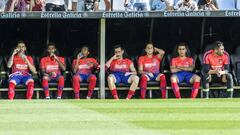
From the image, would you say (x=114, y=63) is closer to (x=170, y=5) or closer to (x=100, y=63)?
(x=100, y=63)

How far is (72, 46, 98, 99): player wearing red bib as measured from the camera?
1664 cm

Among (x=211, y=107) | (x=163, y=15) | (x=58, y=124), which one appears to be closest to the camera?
(x=58, y=124)

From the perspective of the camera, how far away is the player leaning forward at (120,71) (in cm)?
1661

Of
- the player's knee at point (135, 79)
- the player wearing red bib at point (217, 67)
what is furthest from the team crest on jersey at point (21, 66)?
the player wearing red bib at point (217, 67)

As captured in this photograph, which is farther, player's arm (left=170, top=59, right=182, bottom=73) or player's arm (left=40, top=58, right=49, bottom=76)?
player's arm (left=170, top=59, right=182, bottom=73)

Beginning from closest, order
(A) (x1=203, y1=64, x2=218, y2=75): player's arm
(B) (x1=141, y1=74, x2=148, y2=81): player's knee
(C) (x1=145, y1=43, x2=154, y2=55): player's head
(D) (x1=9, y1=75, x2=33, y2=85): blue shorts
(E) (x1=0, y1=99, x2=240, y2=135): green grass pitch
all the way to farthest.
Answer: (E) (x1=0, y1=99, x2=240, y2=135): green grass pitch
(D) (x1=9, y1=75, x2=33, y2=85): blue shorts
(B) (x1=141, y1=74, x2=148, y2=81): player's knee
(A) (x1=203, y1=64, x2=218, y2=75): player's arm
(C) (x1=145, y1=43, x2=154, y2=55): player's head

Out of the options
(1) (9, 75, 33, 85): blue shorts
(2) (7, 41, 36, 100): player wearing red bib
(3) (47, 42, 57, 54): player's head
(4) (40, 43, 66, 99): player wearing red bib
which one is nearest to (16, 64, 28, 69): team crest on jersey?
(2) (7, 41, 36, 100): player wearing red bib

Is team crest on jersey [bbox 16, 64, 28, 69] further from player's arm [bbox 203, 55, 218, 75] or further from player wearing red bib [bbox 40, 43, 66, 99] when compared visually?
player's arm [bbox 203, 55, 218, 75]

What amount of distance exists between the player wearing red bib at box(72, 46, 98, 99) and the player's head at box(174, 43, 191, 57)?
2019mm

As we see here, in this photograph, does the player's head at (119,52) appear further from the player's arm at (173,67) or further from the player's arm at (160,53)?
the player's arm at (173,67)

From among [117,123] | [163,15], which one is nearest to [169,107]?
[117,123]

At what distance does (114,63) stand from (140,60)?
64 centimetres

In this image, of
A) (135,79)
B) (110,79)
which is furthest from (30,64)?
(135,79)

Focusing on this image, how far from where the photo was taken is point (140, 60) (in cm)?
1722
